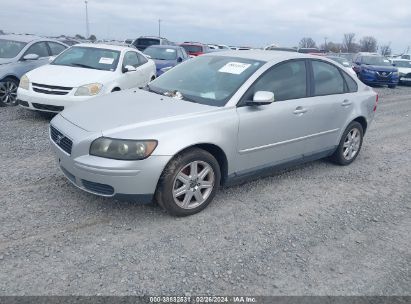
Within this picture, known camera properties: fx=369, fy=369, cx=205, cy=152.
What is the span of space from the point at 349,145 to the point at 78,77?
507cm

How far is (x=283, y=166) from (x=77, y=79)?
448cm

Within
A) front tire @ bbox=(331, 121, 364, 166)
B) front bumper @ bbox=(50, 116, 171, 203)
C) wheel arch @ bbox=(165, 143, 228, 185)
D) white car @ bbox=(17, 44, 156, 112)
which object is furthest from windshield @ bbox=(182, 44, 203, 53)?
front bumper @ bbox=(50, 116, 171, 203)

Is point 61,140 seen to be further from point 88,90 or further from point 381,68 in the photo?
point 381,68

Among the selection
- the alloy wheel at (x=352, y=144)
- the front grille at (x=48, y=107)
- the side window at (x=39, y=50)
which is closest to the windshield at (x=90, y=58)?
the side window at (x=39, y=50)

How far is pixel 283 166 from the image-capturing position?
15.2 feet

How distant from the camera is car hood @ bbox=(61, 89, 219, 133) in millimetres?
3494

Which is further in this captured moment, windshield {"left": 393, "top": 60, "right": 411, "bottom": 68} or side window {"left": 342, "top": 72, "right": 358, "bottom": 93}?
windshield {"left": 393, "top": 60, "right": 411, "bottom": 68}

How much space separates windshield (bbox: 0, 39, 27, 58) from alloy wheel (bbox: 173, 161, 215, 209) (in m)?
6.90

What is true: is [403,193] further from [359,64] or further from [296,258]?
[359,64]

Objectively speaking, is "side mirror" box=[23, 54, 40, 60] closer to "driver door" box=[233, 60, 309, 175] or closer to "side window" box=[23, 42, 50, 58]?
"side window" box=[23, 42, 50, 58]

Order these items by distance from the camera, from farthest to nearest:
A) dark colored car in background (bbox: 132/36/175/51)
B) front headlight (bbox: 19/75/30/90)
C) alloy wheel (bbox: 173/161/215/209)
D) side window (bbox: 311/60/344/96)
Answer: dark colored car in background (bbox: 132/36/175/51) < front headlight (bbox: 19/75/30/90) < side window (bbox: 311/60/344/96) < alloy wheel (bbox: 173/161/215/209)

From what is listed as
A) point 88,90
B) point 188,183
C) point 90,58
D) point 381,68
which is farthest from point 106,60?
point 381,68

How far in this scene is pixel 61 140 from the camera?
369 cm

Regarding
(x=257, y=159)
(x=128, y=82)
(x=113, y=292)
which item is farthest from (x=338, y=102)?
(x=128, y=82)
